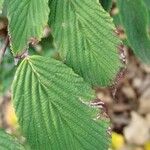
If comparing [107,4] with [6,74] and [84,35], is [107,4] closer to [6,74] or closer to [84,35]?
[84,35]

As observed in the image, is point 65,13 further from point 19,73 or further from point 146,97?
point 146,97

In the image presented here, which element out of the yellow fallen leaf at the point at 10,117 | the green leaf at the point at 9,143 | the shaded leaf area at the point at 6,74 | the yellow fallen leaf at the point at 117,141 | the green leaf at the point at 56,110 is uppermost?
the green leaf at the point at 56,110

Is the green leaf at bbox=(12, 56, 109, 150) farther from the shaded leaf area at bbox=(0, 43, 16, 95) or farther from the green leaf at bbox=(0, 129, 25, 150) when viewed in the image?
the shaded leaf area at bbox=(0, 43, 16, 95)


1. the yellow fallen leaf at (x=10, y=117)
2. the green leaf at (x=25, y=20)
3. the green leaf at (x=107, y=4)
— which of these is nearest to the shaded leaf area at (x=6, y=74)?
the green leaf at (x=107, y=4)

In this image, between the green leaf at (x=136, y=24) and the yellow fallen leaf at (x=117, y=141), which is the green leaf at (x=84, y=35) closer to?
the green leaf at (x=136, y=24)

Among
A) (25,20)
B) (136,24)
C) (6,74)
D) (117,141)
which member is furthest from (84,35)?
(117,141)

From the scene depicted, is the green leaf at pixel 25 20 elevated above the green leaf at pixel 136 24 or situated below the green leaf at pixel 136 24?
above
